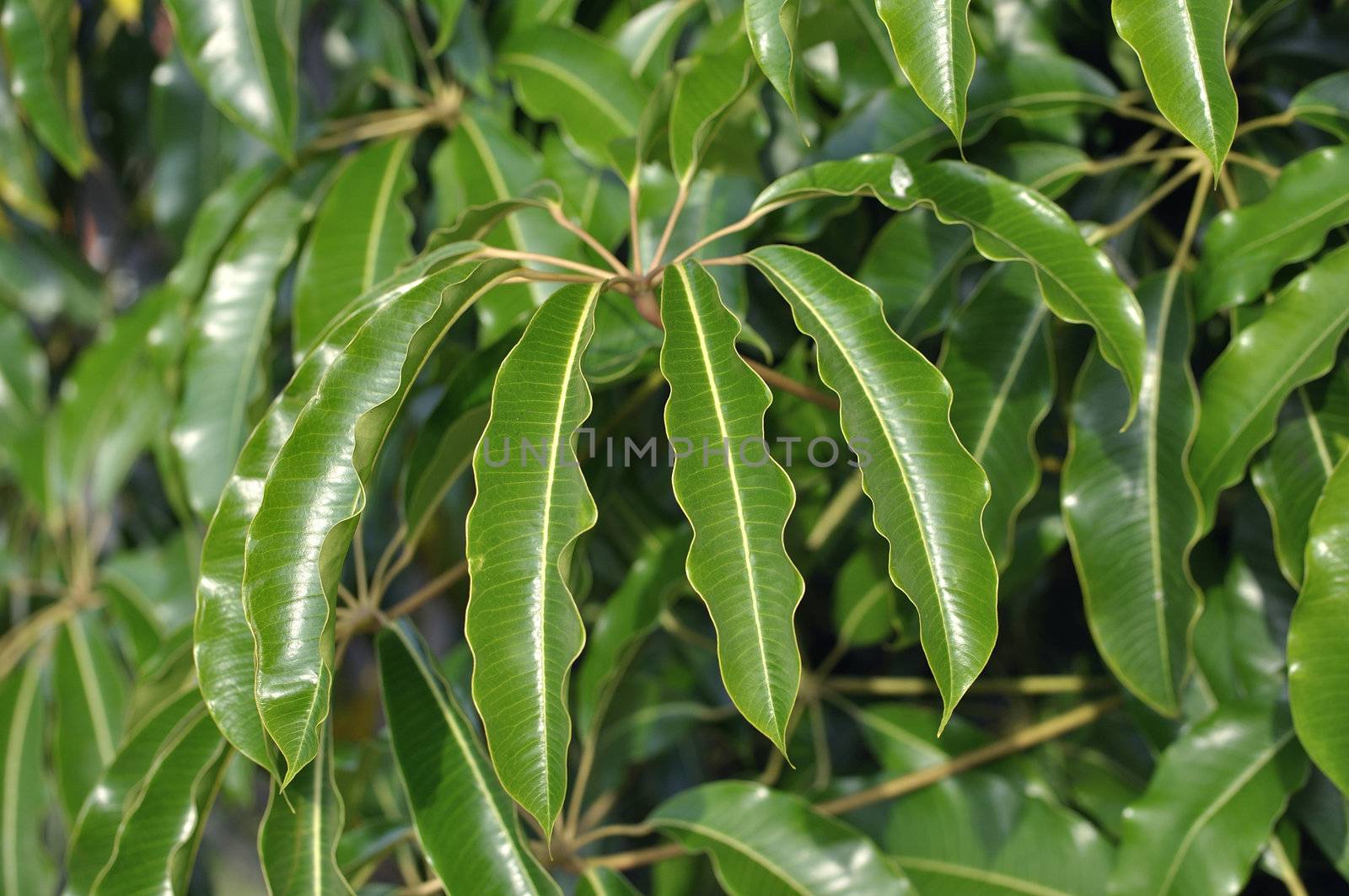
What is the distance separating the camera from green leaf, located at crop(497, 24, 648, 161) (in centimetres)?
94

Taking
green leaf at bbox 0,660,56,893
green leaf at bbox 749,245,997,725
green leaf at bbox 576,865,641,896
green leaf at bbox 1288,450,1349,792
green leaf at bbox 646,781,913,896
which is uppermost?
green leaf at bbox 749,245,997,725

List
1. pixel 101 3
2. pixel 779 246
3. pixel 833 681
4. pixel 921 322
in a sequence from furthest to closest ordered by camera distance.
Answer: pixel 101 3
pixel 833 681
pixel 921 322
pixel 779 246

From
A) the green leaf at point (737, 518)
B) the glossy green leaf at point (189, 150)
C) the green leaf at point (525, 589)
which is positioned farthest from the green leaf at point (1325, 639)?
the glossy green leaf at point (189, 150)

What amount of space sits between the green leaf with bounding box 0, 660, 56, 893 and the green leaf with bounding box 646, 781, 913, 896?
2.34 feet

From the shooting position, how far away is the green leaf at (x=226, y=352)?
0.96m

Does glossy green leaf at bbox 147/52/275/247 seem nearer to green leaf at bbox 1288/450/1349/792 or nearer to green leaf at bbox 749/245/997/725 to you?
green leaf at bbox 749/245/997/725

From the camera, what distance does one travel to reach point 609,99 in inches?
37.3

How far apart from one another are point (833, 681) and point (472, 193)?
2.00 feet

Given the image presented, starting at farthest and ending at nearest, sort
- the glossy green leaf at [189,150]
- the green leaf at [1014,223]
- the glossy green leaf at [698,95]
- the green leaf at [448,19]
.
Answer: the glossy green leaf at [189,150] < the green leaf at [448,19] < the glossy green leaf at [698,95] < the green leaf at [1014,223]

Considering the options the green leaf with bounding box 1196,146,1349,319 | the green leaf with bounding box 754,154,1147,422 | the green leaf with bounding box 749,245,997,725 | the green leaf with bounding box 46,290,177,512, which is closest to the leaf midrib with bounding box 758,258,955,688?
the green leaf with bounding box 749,245,997,725

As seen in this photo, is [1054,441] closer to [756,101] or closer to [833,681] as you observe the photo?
[833,681]

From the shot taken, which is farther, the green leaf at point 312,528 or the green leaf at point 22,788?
the green leaf at point 22,788

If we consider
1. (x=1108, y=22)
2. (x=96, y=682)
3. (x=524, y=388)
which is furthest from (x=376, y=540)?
(x=1108, y=22)

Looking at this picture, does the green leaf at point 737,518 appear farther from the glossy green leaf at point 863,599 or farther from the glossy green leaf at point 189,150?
the glossy green leaf at point 189,150
